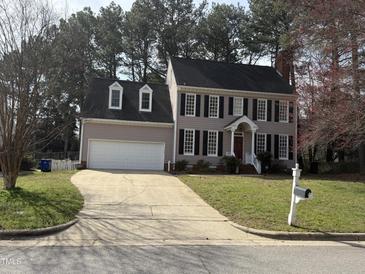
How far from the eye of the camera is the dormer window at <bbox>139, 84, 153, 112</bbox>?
28469 mm

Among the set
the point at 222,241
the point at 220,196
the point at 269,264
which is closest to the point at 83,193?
the point at 220,196

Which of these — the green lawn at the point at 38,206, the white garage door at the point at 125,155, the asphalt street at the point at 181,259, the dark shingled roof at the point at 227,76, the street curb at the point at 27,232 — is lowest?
the asphalt street at the point at 181,259

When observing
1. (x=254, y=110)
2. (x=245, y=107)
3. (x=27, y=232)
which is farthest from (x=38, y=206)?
(x=254, y=110)

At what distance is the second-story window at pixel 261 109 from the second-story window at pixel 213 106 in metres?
3.23

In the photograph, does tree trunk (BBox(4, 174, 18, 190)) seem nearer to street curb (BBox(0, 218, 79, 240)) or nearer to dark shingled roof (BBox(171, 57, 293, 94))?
street curb (BBox(0, 218, 79, 240))

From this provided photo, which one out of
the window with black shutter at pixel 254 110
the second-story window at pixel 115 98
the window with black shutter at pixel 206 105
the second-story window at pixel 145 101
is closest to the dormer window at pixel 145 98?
the second-story window at pixel 145 101

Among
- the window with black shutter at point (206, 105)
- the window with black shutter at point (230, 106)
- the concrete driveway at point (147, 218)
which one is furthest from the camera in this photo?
the window with black shutter at point (230, 106)

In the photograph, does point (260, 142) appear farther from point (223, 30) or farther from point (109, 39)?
point (109, 39)

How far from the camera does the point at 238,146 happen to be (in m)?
28.8

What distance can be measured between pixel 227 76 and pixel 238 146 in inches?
223

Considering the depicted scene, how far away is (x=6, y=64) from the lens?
1161 centimetres

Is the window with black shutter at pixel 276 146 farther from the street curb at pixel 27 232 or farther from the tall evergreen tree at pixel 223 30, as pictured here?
the street curb at pixel 27 232

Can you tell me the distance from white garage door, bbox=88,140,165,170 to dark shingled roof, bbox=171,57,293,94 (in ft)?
17.2

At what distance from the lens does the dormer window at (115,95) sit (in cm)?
2786
